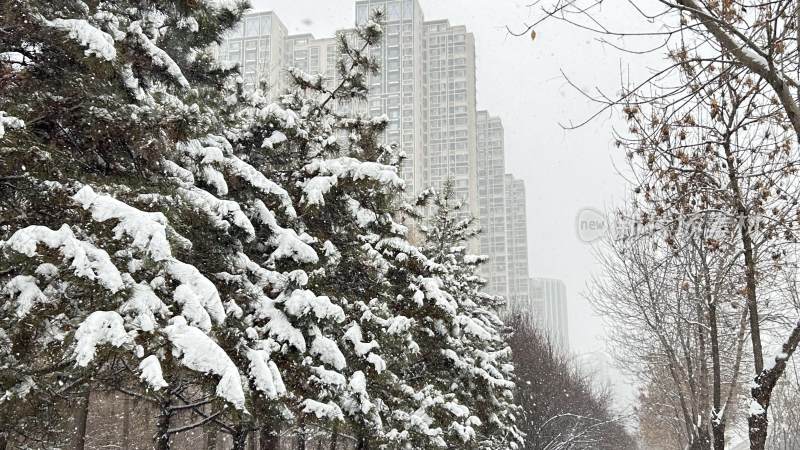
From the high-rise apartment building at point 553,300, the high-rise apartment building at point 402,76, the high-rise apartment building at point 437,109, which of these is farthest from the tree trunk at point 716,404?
the high-rise apartment building at point 553,300

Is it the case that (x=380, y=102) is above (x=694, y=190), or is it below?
above

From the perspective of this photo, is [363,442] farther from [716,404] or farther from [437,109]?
[437,109]

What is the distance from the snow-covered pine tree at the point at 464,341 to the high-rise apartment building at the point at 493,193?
1703 inches

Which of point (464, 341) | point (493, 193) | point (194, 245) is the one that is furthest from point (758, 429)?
point (493, 193)

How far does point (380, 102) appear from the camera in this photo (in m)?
54.7

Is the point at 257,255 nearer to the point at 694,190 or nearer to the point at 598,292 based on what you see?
the point at 694,190

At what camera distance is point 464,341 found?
1441 cm

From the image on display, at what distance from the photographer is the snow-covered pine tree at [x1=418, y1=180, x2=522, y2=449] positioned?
A: 38.1ft

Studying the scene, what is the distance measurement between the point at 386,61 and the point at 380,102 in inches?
151

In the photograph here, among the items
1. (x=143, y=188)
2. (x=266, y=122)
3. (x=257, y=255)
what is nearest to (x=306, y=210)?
(x=257, y=255)

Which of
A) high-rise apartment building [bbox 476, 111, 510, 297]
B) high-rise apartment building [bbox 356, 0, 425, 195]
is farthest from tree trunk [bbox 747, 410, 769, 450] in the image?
high-rise apartment building [bbox 476, 111, 510, 297]

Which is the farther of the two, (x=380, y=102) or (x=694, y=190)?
(x=380, y=102)

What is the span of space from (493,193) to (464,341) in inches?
2083

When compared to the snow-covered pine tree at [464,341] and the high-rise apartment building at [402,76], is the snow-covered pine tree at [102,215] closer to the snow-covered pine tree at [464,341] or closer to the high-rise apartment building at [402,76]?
the snow-covered pine tree at [464,341]
